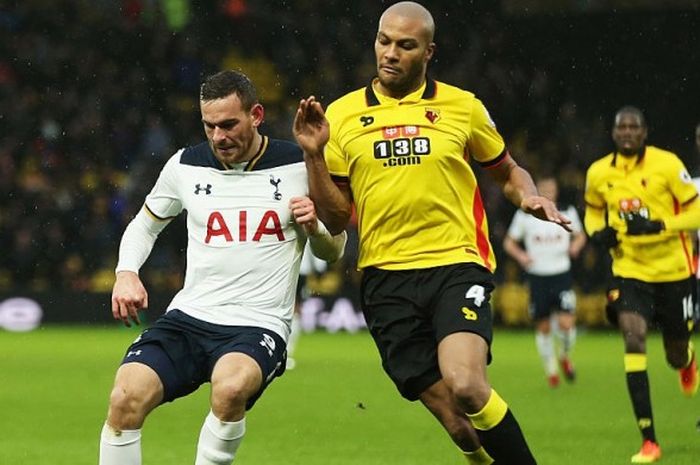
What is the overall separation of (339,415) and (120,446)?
5.62 m

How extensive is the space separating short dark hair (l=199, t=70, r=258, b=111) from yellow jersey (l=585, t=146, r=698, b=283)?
13.2 ft

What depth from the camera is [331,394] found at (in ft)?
43.9

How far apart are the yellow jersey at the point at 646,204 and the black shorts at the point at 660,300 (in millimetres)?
59

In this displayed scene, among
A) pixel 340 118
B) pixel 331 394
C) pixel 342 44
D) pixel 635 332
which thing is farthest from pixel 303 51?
pixel 340 118

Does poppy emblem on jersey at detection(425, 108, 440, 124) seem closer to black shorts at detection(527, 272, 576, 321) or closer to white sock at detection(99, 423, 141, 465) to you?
white sock at detection(99, 423, 141, 465)

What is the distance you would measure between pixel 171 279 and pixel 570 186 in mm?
6724

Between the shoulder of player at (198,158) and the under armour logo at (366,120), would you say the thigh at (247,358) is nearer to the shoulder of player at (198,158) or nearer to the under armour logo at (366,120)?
the shoulder of player at (198,158)

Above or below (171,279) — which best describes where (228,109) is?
above

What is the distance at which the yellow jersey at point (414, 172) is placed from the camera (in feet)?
21.9

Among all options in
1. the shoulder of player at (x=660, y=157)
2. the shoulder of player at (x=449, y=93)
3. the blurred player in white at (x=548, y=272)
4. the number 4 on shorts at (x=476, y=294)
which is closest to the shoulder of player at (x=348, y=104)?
the shoulder of player at (x=449, y=93)

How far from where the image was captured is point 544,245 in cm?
1631

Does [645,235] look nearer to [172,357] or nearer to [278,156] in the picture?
[278,156]

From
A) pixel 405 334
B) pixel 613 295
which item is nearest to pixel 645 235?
pixel 613 295

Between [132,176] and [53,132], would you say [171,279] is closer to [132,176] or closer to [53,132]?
[132,176]
